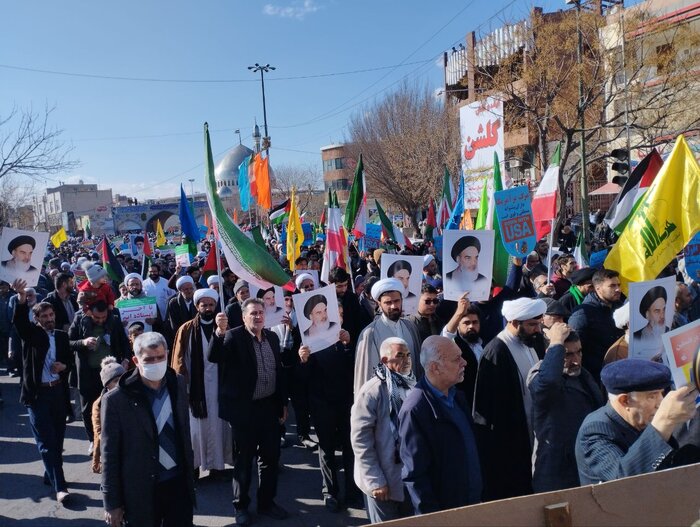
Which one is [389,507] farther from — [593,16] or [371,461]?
[593,16]

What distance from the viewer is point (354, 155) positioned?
134 feet

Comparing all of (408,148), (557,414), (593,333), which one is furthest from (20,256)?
(408,148)

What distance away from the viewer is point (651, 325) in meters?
4.73

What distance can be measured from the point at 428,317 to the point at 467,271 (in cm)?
72

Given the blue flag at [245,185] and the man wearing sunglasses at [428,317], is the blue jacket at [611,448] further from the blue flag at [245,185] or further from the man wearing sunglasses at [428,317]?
the blue flag at [245,185]

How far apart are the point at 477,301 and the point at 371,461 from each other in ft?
8.89

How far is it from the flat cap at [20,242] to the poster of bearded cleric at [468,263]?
4487mm

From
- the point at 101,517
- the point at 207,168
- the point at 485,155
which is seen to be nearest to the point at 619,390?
the point at 207,168

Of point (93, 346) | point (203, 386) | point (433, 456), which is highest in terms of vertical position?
point (93, 346)

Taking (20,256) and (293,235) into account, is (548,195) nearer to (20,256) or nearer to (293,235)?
(293,235)

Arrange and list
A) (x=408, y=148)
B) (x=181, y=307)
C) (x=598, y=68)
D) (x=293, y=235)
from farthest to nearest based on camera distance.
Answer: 1. (x=408, y=148)
2. (x=598, y=68)
3. (x=293, y=235)
4. (x=181, y=307)

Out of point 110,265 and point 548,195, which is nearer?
point 548,195

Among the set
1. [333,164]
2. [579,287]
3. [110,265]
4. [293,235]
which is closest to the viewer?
[579,287]

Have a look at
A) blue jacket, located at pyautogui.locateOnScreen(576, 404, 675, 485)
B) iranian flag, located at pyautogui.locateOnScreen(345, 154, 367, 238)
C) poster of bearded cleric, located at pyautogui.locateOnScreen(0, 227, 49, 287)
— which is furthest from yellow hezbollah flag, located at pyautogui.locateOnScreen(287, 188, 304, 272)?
blue jacket, located at pyautogui.locateOnScreen(576, 404, 675, 485)
